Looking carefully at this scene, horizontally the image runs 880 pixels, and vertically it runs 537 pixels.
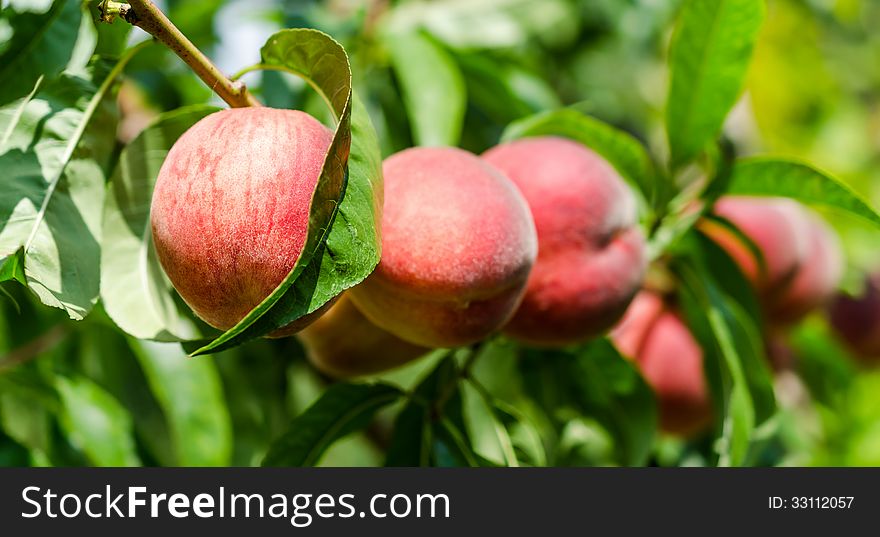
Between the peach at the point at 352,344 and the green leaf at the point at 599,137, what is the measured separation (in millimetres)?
319

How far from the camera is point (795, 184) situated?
110 cm

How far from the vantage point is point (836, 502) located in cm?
109

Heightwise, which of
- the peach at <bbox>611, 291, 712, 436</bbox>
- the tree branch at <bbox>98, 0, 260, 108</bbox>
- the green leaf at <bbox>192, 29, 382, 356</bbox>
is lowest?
the green leaf at <bbox>192, 29, 382, 356</bbox>

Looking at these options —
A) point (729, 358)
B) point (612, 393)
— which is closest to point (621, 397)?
point (612, 393)

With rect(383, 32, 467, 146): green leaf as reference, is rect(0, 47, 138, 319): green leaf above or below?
below

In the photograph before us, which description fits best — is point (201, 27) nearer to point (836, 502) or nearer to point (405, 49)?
point (405, 49)

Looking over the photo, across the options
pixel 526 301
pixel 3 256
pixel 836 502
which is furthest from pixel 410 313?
pixel 836 502

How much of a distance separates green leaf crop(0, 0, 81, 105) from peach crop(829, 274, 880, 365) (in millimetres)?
1850

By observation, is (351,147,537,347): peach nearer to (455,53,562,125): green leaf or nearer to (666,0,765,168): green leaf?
(666,0,765,168): green leaf

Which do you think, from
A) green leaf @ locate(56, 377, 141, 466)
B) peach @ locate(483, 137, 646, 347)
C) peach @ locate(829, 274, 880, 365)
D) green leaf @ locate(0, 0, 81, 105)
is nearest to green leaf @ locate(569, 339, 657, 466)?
peach @ locate(483, 137, 646, 347)

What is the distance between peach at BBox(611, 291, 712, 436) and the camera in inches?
55.2

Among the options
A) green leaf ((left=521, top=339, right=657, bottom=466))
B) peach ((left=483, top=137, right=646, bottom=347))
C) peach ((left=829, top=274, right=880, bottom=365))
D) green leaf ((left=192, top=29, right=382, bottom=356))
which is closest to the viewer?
green leaf ((left=192, top=29, right=382, bottom=356))

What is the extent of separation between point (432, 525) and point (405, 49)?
0.77m

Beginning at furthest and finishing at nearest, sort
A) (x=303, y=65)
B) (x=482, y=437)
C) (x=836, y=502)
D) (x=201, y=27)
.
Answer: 1. (x=201, y=27)
2. (x=482, y=437)
3. (x=836, y=502)
4. (x=303, y=65)
